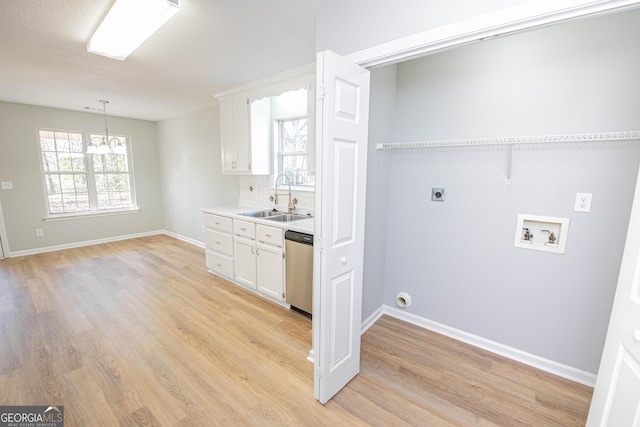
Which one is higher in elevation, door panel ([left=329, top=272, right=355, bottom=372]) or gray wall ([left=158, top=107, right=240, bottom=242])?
gray wall ([left=158, top=107, right=240, bottom=242])

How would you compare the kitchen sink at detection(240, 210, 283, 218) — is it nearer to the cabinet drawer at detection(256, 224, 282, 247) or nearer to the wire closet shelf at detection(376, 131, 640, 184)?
the cabinet drawer at detection(256, 224, 282, 247)

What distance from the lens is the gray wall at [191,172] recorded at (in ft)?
15.0

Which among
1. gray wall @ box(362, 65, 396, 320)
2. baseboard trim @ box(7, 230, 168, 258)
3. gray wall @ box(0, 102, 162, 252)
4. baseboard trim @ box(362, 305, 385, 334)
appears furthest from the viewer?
baseboard trim @ box(7, 230, 168, 258)

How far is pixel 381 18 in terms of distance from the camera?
146 centimetres

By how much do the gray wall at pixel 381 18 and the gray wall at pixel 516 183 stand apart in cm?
74

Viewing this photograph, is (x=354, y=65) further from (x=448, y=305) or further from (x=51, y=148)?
(x=51, y=148)

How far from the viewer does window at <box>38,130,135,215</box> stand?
15.6 feet

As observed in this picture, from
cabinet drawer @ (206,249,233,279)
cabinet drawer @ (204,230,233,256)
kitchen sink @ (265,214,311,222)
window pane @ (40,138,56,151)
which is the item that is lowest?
cabinet drawer @ (206,249,233,279)

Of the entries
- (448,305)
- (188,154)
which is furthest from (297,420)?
(188,154)

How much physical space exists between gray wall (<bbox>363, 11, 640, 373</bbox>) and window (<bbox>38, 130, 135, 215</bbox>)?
15.5 feet

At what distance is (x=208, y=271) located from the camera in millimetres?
3928

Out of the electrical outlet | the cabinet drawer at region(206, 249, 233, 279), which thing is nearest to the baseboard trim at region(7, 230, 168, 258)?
the cabinet drawer at region(206, 249, 233, 279)

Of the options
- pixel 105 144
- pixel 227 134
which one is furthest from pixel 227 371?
pixel 105 144

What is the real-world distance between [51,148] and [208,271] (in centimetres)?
373
